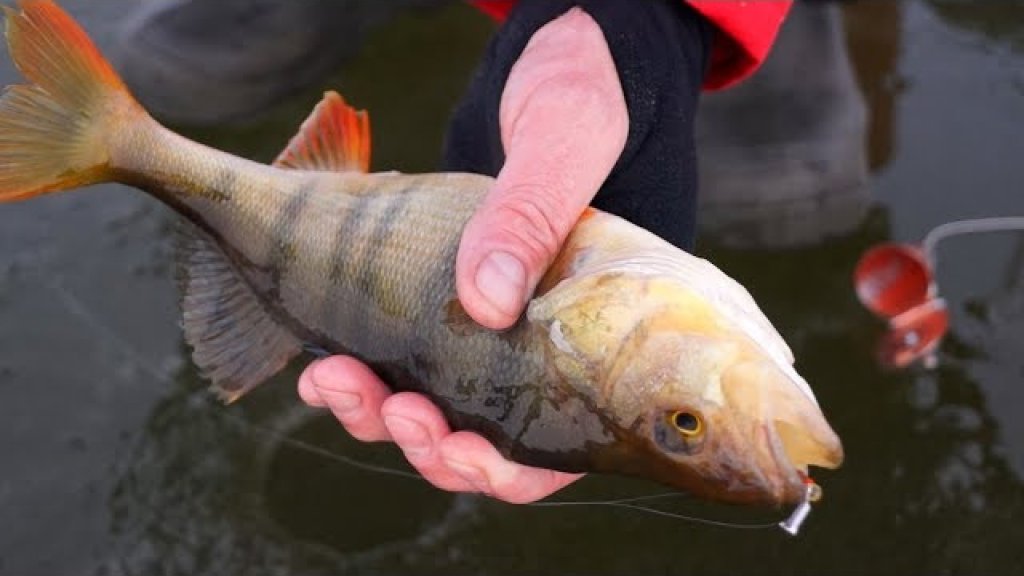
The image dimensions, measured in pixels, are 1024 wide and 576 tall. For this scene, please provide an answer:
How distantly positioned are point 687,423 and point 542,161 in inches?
21.8

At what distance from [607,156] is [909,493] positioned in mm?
1541

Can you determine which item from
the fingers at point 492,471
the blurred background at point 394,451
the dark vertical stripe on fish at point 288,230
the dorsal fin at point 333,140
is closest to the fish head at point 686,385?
the fingers at point 492,471

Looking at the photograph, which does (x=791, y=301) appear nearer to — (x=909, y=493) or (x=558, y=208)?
(x=909, y=493)

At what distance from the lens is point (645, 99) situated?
206 centimetres

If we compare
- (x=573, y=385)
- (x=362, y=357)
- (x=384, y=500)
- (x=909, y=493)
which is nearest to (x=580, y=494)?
(x=384, y=500)

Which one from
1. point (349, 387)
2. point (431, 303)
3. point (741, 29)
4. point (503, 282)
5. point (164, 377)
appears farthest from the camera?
point (164, 377)

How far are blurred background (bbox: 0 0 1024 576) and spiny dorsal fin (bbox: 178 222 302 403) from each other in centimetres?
98

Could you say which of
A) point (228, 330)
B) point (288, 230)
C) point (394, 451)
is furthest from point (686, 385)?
point (394, 451)

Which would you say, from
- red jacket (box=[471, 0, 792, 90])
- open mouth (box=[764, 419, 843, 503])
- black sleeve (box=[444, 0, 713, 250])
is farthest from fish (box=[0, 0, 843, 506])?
red jacket (box=[471, 0, 792, 90])

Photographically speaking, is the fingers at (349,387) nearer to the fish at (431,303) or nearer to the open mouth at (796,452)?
the fish at (431,303)

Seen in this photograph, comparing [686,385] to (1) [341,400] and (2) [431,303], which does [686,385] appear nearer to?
(2) [431,303]

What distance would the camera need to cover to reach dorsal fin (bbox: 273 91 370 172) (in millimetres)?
2025

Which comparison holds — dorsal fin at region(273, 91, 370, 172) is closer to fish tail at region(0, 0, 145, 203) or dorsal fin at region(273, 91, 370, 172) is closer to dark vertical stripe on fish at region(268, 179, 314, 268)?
dark vertical stripe on fish at region(268, 179, 314, 268)

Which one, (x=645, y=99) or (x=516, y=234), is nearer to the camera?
(x=516, y=234)
